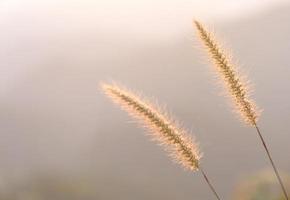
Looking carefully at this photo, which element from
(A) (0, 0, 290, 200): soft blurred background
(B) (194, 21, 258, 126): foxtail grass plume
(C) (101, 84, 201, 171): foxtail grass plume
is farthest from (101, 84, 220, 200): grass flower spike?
(A) (0, 0, 290, 200): soft blurred background

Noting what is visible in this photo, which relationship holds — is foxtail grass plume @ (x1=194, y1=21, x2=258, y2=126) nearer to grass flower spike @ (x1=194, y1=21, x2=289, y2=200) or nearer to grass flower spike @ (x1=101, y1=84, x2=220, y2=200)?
grass flower spike @ (x1=194, y1=21, x2=289, y2=200)

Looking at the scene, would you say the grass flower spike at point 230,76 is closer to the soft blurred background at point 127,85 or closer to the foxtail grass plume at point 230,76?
the foxtail grass plume at point 230,76

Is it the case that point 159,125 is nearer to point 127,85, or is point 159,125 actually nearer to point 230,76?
point 230,76

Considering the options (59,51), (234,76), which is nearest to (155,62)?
(59,51)

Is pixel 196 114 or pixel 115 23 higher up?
pixel 115 23

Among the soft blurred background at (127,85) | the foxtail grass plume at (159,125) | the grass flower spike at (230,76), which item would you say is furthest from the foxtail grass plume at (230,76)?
the soft blurred background at (127,85)

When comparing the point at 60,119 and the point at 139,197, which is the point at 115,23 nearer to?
the point at 60,119

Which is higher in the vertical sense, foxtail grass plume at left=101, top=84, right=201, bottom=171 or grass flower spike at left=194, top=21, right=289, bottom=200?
grass flower spike at left=194, top=21, right=289, bottom=200
